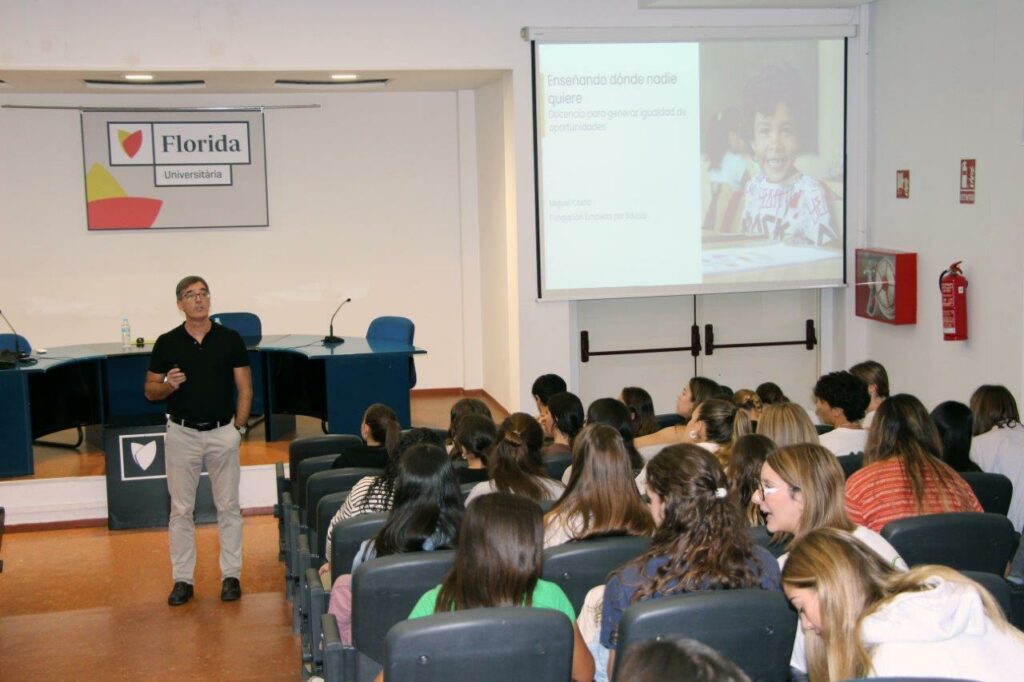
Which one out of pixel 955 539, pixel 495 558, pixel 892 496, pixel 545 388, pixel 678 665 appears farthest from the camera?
pixel 545 388

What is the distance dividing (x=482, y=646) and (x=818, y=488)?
110cm

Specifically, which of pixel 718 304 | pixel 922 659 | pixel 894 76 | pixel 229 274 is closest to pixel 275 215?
pixel 229 274

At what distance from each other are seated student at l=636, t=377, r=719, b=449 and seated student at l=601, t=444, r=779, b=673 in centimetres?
247

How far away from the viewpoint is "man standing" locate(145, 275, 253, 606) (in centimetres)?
551

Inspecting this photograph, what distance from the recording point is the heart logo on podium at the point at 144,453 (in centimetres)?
704

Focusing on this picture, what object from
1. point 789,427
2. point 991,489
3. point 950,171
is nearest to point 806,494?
point 789,427

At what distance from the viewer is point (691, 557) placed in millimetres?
2867

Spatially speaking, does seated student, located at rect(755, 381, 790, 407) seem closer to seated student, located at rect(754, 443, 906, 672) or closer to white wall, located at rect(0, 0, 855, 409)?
seated student, located at rect(754, 443, 906, 672)

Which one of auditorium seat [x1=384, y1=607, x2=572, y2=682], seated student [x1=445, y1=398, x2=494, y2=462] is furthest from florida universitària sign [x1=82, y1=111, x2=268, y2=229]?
auditorium seat [x1=384, y1=607, x2=572, y2=682]

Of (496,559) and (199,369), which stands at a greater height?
(199,369)

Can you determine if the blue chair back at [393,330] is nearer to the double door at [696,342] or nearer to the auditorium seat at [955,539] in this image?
the double door at [696,342]

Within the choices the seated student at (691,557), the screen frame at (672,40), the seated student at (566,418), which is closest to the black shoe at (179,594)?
the seated student at (566,418)

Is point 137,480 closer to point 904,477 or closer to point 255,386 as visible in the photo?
point 255,386

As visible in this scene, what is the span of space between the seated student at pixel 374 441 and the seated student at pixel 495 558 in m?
2.13
